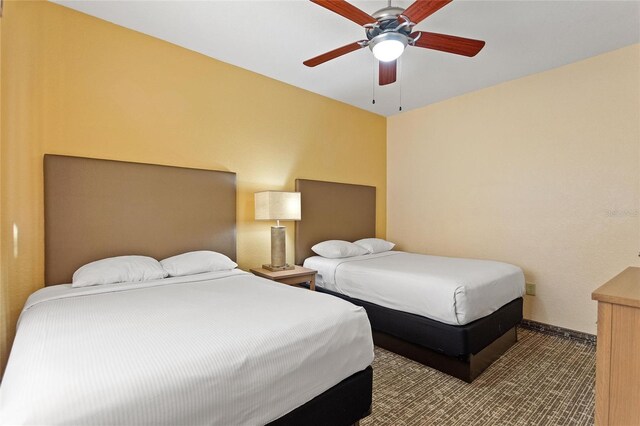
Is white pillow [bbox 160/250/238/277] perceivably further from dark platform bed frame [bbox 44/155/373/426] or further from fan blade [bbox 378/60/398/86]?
fan blade [bbox 378/60/398/86]

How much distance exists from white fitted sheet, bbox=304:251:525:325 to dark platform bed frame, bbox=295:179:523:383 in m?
0.06

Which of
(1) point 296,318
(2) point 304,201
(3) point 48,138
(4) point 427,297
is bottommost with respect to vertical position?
(4) point 427,297

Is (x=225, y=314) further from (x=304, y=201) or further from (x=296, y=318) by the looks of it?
(x=304, y=201)

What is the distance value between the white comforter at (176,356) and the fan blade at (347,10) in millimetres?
1554

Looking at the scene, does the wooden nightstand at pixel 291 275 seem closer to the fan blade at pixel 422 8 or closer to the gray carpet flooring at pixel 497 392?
the gray carpet flooring at pixel 497 392

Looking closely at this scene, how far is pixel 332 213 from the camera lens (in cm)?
380

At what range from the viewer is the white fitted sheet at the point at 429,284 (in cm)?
217

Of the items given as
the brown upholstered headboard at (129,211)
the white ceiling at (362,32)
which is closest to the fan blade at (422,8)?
the white ceiling at (362,32)

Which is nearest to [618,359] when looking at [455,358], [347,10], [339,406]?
[339,406]

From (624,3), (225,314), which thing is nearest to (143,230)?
(225,314)

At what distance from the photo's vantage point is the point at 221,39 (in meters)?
2.58

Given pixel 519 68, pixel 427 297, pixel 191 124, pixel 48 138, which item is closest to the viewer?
pixel 48 138

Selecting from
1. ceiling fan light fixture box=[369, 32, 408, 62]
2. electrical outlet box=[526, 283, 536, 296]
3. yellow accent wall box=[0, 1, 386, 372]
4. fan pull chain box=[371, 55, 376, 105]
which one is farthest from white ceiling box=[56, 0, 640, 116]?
electrical outlet box=[526, 283, 536, 296]

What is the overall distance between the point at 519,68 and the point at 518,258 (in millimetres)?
1892
